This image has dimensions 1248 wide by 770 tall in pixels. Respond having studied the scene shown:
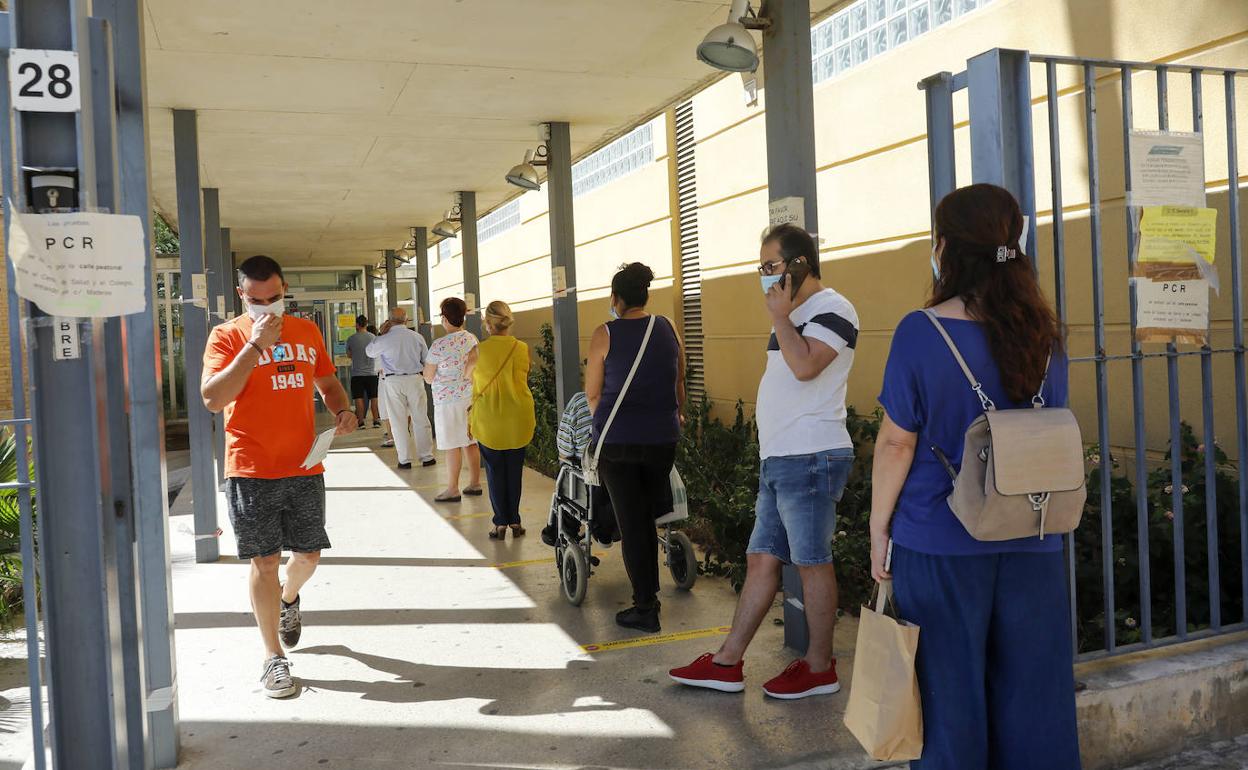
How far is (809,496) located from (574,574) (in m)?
2.11

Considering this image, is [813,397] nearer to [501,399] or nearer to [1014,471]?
[1014,471]

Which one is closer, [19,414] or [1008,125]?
[19,414]

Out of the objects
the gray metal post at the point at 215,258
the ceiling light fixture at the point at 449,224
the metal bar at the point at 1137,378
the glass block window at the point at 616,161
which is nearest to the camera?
the metal bar at the point at 1137,378

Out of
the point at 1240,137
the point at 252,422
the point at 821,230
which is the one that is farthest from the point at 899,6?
the point at 252,422

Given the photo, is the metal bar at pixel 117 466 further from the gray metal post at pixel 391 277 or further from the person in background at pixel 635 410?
the gray metal post at pixel 391 277

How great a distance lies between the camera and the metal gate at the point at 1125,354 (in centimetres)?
349

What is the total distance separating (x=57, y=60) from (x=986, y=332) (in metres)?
2.42

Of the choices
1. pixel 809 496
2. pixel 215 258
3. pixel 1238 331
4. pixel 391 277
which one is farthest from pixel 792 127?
pixel 391 277

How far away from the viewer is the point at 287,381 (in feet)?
14.4

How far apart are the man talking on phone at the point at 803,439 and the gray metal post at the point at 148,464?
7.13 feet

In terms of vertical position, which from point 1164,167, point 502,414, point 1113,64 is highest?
point 1113,64

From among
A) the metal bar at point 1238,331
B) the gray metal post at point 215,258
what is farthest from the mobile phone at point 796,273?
the gray metal post at point 215,258

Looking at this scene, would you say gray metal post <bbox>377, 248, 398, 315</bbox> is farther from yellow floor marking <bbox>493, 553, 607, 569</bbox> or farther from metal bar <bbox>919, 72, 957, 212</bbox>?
metal bar <bbox>919, 72, 957, 212</bbox>

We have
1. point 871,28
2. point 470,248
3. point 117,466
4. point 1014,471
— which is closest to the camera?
point 1014,471
